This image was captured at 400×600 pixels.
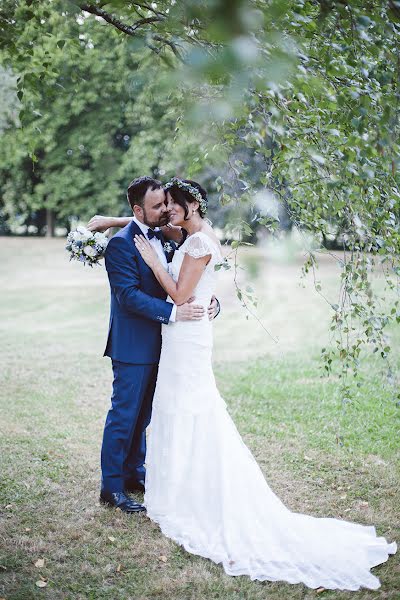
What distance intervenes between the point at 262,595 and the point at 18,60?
4055mm

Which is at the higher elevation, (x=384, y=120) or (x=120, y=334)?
(x=384, y=120)

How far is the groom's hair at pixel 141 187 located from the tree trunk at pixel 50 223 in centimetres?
2423

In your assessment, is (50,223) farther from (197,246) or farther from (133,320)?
(197,246)

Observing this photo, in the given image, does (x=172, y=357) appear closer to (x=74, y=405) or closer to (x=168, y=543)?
(x=168, y=543)

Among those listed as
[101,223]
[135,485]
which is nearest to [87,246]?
[101,223]

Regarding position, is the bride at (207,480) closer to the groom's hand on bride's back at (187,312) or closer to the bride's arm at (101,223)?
the groom's hand on bride's back at (187,312)

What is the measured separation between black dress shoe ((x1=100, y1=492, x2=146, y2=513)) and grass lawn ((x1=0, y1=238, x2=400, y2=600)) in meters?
0.06

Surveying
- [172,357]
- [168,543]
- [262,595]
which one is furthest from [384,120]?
[168,543]

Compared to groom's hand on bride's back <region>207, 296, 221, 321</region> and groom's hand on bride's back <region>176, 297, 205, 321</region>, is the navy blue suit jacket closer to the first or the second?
groom's hand on bride's back <region>176, 297, 205, 321</region>

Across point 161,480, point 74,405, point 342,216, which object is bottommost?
point 74,405

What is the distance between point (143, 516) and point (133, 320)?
1352 mm

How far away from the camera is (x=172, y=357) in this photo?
13.4ft

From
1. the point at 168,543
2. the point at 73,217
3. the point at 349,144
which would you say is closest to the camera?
the point at 349,144

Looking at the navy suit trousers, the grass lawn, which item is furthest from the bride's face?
the grass lawn
